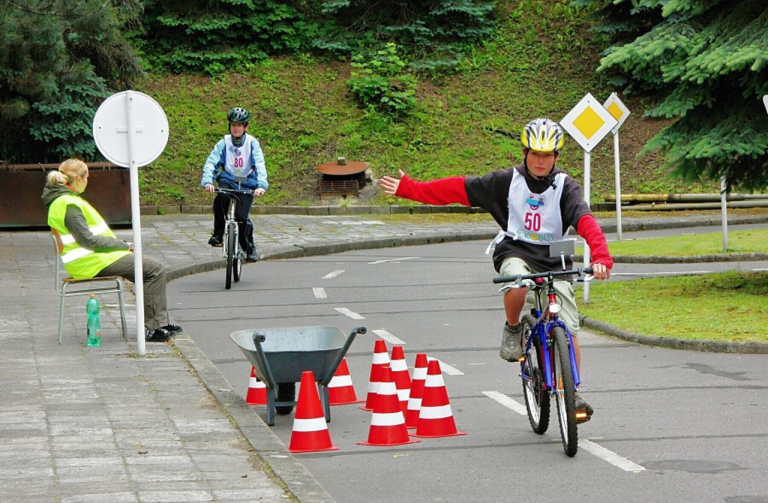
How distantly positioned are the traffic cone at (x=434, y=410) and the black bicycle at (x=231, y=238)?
816 cm

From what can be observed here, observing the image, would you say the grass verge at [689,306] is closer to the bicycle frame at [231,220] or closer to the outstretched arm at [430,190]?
the outstretched arm at [430,190]

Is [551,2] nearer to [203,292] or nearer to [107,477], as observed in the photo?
[203,292]

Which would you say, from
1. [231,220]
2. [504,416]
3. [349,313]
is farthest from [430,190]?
[231,220]

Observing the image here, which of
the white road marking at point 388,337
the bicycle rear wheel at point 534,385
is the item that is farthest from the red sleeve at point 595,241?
the white road marking at point 388,337

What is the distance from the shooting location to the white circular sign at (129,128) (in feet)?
34.3

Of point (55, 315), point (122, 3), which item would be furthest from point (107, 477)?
point (122, 3)

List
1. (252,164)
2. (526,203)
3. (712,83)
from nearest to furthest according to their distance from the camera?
(526,203) < (712,83) < (252,164)

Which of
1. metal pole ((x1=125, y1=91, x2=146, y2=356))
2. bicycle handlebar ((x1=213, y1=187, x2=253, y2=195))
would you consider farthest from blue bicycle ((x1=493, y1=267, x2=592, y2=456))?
bicycle handlebar ((x1=213, y1=187, x2=253, y2=195))

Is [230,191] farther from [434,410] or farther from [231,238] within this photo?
[434,410]

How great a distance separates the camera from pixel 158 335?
36.7 ft

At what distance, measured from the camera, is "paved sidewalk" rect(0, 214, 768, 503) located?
6.18 meters

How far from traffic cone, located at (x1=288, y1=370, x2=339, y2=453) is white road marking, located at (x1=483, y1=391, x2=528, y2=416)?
167 centimetres

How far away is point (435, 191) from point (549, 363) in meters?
1.28

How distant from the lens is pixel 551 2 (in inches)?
1406
